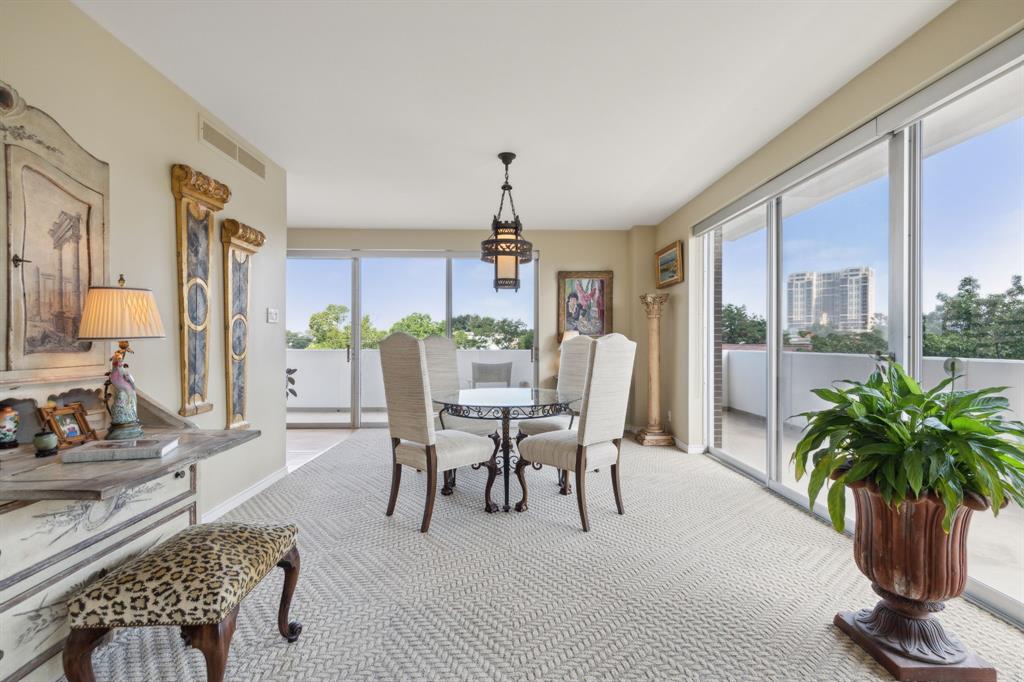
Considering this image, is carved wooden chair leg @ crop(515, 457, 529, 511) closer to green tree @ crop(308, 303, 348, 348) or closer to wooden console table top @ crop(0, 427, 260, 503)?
wooden console table top @ crop(0, 427, 260, 503)

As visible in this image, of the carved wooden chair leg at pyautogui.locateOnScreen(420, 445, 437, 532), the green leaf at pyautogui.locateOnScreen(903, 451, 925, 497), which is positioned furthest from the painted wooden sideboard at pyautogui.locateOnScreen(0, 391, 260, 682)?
the green leaf at pyautogui.locateOnScreen(903, 451, 925, 497)

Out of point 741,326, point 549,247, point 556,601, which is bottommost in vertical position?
point 556,601

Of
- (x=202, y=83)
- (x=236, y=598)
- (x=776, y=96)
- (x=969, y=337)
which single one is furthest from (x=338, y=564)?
(x=776, y=96)

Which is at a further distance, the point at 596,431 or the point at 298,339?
the point at 298,339

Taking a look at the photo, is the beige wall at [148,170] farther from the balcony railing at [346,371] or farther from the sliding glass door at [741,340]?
the sliding glass door at [741,340]

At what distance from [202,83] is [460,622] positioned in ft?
9.97

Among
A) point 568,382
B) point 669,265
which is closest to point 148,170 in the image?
point 568,382

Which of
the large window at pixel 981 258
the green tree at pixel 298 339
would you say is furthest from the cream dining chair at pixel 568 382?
the green tree at pixel 298 339

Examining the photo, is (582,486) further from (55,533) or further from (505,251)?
(55,533)

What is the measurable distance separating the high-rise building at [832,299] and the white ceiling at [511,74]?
1.03 metres

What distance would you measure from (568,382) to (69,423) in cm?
307

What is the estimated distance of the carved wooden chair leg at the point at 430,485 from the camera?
8.54 ft

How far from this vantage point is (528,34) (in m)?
2.01

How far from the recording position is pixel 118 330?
1.62 metres
